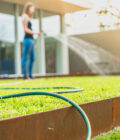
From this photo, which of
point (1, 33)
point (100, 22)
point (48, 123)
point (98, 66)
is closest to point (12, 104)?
point (48, 123)

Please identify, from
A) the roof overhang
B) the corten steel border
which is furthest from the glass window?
the corten steel border

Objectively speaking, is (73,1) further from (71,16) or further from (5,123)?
(5,123)

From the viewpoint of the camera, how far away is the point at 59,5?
40.7ft

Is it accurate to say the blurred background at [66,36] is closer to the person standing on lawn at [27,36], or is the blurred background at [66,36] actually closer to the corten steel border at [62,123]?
the person standing on lawn at [27,36]

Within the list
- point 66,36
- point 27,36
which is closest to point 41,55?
point 66,36

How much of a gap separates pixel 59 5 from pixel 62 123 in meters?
10.4

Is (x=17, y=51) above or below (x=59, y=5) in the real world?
below

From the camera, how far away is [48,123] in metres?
2.31

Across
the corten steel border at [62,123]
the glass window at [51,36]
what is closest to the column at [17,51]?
the glass window at [51,36]

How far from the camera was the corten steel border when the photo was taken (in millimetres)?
2039

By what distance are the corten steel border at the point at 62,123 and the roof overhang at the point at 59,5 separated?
29.1 feet

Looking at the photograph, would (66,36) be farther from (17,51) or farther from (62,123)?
(62,123)

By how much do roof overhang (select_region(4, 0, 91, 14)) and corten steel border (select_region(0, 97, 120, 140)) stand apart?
350 inches

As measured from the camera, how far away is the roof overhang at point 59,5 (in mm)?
11742
